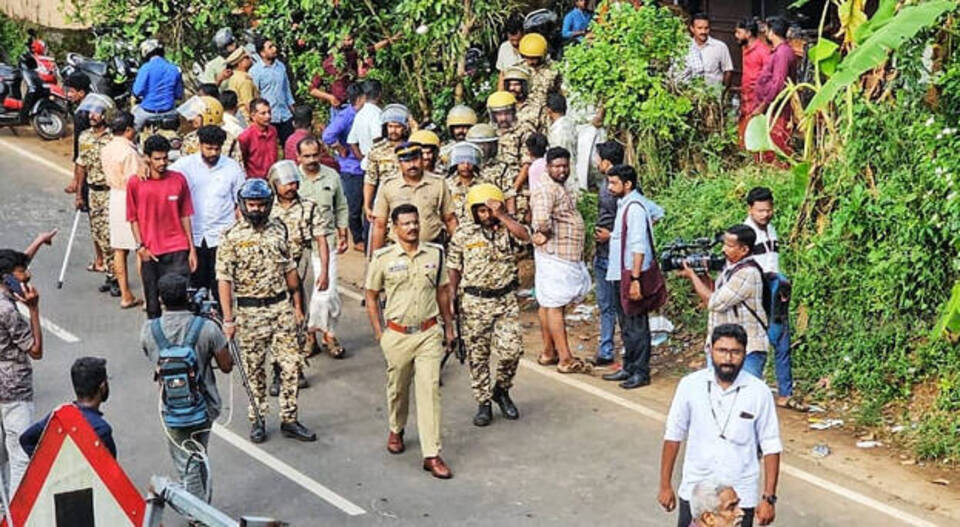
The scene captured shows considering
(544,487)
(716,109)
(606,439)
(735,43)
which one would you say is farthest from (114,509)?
(735,43)

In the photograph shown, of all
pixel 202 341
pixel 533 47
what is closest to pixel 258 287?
pixel 202 341

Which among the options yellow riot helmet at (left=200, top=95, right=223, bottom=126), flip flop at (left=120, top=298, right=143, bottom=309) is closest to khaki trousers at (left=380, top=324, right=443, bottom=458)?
flip flop at (left=120, top=298, right=143, bottom=309)

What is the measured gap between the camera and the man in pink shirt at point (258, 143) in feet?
46.2

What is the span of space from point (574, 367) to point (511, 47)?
477cm

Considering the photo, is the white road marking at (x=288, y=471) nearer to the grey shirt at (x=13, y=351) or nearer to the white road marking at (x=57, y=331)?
the grey shirt at (x=13, y=351)

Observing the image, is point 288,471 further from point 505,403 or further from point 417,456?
point 505,403

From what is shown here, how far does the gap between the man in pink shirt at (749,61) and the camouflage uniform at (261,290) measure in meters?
5.62

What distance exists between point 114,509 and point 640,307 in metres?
5.93

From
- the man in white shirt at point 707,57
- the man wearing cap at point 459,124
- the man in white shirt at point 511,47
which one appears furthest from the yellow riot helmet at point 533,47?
the man wearing cap at point 459,124

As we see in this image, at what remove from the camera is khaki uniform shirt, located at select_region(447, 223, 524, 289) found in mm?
11164

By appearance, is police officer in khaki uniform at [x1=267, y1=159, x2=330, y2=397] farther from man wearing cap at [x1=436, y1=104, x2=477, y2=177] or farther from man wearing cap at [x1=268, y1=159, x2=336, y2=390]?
man wearing cap at [x1=436, y1=104, x2=477, y2=177]

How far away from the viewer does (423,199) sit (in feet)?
40.1

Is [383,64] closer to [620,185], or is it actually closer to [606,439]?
[620,185]

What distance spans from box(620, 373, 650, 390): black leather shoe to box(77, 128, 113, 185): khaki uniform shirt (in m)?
4.93
